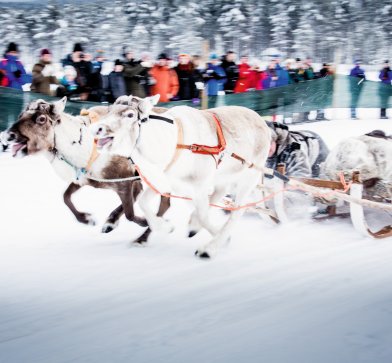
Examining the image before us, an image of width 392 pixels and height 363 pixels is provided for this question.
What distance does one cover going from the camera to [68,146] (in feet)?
12.8

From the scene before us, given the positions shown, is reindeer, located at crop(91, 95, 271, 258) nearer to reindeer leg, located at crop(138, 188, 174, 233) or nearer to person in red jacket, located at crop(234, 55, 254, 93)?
reindeer leg, located at crop(138, 188, 174, 233)

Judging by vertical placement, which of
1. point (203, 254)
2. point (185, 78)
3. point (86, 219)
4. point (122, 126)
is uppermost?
point (122, 126)

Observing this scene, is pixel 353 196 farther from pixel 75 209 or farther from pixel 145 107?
pixel 75 209

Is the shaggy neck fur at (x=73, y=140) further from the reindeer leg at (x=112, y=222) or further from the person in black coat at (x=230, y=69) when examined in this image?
the person in black coat at (x=230, y=69)

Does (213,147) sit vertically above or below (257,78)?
above

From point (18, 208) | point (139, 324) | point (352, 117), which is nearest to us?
point (139, 324)

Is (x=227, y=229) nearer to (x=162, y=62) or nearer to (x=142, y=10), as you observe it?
(x=162, y=62)

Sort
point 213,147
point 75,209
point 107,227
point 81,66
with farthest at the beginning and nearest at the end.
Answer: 1. point 81,66
2. point 75,209
3. point 107,227
4. point 213,147

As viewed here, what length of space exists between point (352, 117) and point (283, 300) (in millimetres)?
10711

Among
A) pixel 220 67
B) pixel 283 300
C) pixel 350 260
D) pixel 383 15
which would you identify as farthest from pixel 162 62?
pixel 383 15

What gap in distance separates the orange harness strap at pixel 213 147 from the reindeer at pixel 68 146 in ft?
2.59

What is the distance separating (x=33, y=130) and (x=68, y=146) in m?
0.31

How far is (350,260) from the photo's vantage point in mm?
3641

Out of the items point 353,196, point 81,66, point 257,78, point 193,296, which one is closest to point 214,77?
point 257,78
